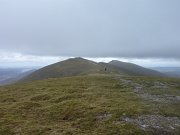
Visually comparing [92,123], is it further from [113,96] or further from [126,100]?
[113,96]

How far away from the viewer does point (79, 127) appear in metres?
26.0

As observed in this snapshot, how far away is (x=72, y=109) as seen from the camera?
32625 mm

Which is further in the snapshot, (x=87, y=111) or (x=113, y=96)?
(x=113, y=96)

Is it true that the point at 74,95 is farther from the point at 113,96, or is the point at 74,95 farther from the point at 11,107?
the point at 11,107

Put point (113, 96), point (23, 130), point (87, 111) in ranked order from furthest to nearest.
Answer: point (113, 96) → point (87, 111) → point (23, 130)

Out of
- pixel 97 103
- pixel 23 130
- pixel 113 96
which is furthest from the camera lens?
pixel 113 96

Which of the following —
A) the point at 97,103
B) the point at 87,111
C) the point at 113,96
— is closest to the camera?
the point at 87,111

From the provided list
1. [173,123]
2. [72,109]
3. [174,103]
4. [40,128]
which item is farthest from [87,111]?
[174,103]

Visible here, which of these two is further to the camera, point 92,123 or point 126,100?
point 126,100

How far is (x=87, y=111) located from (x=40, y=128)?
23.5 feet

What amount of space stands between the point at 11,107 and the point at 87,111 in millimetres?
11153

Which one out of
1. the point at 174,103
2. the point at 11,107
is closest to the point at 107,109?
the point at 174,103

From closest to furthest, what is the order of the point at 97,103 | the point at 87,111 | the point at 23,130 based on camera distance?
the point at 23,130, the point at 87,111, the point at 97,103

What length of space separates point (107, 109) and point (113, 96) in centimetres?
866
